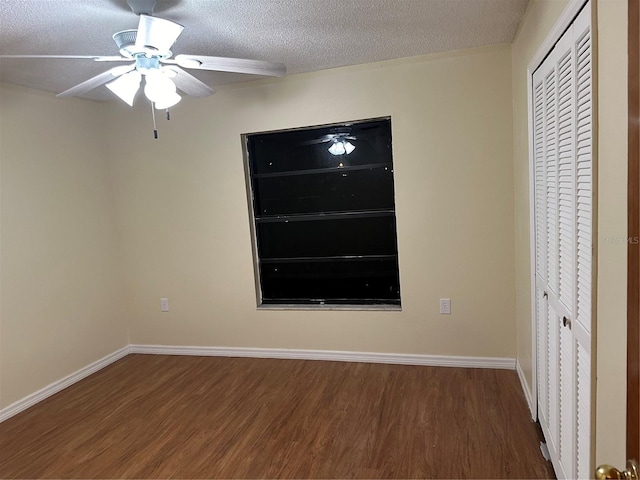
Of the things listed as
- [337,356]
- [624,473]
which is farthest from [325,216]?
[624,473]

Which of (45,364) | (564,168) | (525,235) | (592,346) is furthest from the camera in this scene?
(45,364)

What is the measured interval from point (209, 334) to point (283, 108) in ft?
6.82

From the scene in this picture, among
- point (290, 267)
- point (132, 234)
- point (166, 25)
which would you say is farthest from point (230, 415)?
point (166, 25)

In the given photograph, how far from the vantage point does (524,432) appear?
2.40m

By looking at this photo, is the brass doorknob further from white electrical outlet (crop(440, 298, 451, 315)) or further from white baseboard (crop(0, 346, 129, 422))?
white baseboard (crop(0, 346, 129, 422))

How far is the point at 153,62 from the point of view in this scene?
2068 mm

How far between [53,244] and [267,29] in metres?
2.37

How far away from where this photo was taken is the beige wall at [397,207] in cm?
309

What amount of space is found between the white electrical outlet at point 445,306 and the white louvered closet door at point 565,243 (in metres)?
0.94

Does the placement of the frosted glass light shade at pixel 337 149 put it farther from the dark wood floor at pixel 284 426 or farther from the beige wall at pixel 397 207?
the dark wood floor at pixel 284 426

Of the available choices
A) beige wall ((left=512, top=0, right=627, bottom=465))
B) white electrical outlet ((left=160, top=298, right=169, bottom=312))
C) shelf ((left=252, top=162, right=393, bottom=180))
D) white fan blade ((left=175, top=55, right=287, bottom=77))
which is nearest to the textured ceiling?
white fan blade ((left=175, top=55, right=287, bottom=77))

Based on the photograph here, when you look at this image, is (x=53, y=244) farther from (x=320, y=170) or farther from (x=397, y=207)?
(x=397, y=207)

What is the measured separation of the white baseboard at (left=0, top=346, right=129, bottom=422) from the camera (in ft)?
9.91

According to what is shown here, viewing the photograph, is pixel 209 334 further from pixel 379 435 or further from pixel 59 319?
pixel 379 435
